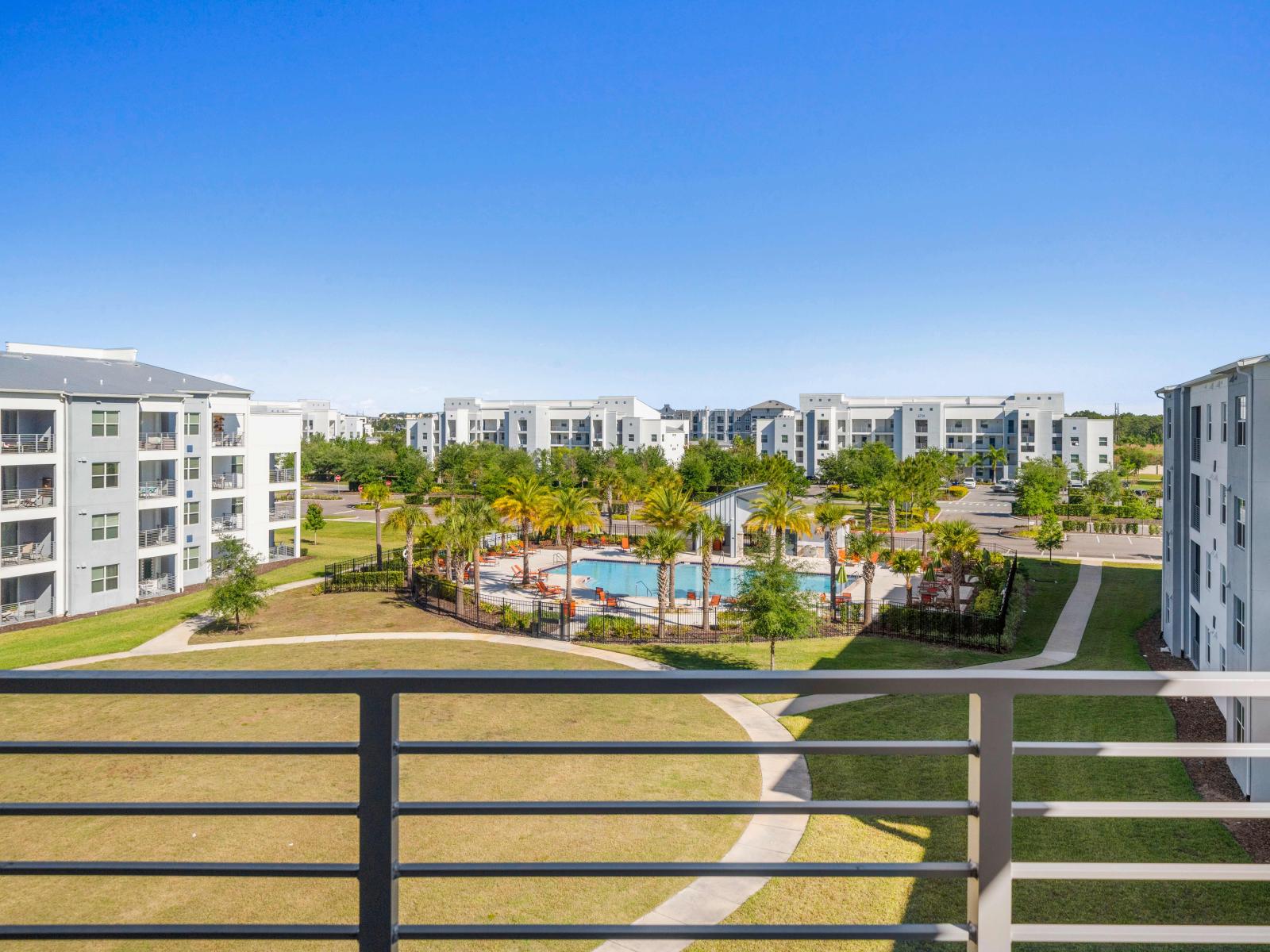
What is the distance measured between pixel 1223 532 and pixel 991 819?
70.0ft

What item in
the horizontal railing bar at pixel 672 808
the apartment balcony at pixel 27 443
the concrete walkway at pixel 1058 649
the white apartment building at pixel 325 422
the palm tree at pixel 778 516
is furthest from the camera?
the white apartment building at pixel 325 422

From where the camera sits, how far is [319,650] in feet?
80.7

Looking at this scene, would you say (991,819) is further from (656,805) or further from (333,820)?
(333,820)

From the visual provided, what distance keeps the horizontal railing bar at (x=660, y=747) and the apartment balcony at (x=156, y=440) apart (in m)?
37.1

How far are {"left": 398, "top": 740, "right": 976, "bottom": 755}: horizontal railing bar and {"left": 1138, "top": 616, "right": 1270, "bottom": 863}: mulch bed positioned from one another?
11.6 meters

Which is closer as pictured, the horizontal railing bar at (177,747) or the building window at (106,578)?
the horizontal railing bar at (177,747)

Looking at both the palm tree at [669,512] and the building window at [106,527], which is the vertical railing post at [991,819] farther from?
the building window at [106,527]

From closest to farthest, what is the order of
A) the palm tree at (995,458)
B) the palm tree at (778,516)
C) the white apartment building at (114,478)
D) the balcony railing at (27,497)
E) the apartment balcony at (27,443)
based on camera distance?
the balcony railing at (27,497) < the apartment balcony at (27,443) < the white apartment building at (114,478) < the palm tree at (778,516) < the palm tree at (995,458)

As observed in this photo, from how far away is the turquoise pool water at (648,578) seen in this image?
36.9 meters

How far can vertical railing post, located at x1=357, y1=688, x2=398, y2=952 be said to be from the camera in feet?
7.47

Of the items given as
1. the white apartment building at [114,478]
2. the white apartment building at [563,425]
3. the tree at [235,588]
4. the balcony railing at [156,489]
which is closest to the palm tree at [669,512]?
the tree at [235,588]

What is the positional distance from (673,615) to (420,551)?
14.0m

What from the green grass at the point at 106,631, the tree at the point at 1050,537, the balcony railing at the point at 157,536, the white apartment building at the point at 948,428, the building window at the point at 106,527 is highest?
the white apartment building at the point at 948,428

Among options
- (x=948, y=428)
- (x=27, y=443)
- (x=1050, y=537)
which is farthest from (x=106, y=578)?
(x=948, y=428)
